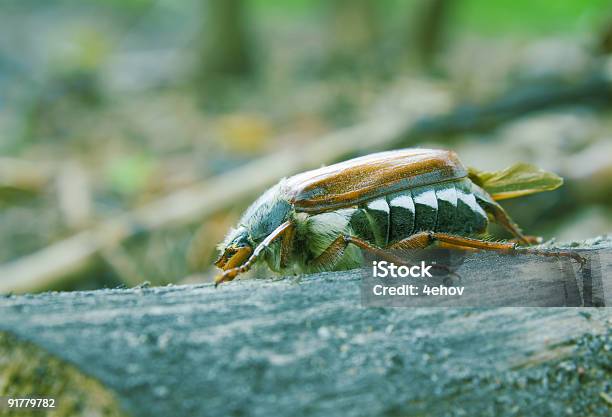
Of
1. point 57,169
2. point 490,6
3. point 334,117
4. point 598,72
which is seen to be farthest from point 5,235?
point 490,6

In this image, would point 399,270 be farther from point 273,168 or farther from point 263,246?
point 273,168

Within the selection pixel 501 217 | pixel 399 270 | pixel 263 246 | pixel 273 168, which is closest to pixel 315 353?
pixel 399 270

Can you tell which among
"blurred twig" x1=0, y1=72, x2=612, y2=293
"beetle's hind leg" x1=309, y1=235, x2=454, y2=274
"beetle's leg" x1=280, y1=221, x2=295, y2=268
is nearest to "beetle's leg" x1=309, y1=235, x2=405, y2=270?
"beetle's hind leg" x1=309, y1=235, x2=454, y2=274

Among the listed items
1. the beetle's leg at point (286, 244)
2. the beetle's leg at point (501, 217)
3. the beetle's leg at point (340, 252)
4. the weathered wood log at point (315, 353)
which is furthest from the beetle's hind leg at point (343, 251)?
the beetle's leg at point (501, 217)

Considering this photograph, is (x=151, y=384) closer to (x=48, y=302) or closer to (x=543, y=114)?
(x=48, y=302)

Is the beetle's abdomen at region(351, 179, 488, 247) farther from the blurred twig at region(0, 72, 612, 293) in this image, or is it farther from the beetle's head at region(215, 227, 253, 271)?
the blurred twig at region(0, 72, 612, 293)

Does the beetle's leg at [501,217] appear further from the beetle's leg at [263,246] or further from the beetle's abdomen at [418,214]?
the beetle's leg at [263,246]
